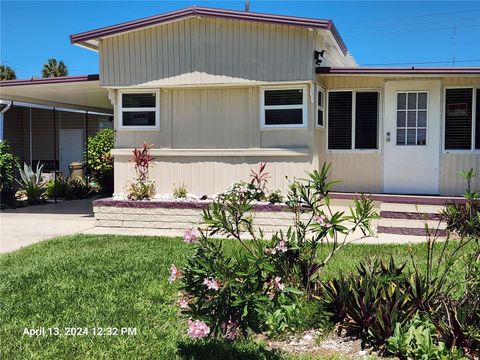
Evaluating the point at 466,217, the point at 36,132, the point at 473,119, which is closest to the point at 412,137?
the point at 473,119

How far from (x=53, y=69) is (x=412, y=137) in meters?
48.6

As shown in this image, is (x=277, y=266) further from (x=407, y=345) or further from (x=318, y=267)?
(x=407, y=345)

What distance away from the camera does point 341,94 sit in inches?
442

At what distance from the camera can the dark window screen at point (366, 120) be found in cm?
1105

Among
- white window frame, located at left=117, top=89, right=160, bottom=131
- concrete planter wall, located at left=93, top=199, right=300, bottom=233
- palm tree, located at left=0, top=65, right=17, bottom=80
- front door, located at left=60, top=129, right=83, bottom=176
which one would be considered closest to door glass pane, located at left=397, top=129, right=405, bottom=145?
concrete planter wall, located at left=93, top=199, right=300, bottom=233

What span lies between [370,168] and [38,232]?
22.6 feet

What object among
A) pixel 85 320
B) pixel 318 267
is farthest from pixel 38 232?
pixel 318 267

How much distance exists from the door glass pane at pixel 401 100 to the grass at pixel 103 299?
4059 mm

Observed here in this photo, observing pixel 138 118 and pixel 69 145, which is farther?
pixel 69 145

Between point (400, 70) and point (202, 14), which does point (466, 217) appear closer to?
point (400, 70)

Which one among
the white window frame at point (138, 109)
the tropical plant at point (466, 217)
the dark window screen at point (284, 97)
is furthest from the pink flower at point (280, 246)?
the white window frame at point (138, 109)

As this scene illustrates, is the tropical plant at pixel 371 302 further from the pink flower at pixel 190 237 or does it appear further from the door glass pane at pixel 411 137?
the door glass pane at pixel 411 137

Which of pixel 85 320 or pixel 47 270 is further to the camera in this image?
pixel 47 270

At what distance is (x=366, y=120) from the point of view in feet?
36.5
